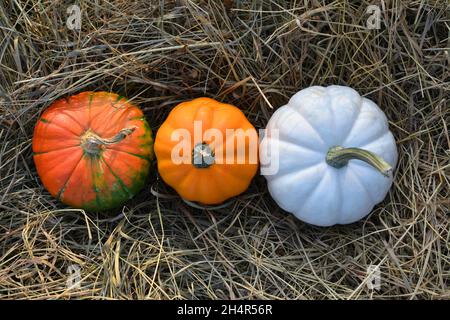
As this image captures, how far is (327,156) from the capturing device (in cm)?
237

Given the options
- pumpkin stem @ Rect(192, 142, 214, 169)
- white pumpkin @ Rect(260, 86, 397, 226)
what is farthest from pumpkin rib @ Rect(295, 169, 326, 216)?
pumpkin stem @ Rect(192, 142, 214, 169)

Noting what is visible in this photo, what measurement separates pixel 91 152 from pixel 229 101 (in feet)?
2.42

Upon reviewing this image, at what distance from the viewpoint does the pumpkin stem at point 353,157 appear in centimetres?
205

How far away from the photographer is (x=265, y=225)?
8.58ft

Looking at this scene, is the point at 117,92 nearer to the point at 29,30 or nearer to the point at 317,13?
the point at 29,30

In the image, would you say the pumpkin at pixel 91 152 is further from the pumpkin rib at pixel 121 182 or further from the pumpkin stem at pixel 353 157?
the pumpkin stem at pixel 353 157

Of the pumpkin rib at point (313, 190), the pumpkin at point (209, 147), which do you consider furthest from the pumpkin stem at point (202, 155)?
the pumpkin rib at point (313, 190)

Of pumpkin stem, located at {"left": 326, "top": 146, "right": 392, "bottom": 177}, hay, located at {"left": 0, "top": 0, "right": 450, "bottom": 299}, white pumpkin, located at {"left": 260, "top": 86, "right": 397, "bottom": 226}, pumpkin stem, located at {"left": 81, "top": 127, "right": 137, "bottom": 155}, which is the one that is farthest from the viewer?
hay, located at {"left": 0, "top": 0, "right": 450, "bottom": 299}

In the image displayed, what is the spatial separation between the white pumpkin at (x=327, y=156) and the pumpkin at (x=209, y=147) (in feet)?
0.37

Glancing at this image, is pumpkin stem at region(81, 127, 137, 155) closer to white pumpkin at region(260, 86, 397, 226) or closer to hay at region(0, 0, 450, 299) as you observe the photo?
hay at region(0, 0, 450, 299)

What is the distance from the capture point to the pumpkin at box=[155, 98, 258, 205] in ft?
7.86

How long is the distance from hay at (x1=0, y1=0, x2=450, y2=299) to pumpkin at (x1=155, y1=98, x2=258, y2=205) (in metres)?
0.17

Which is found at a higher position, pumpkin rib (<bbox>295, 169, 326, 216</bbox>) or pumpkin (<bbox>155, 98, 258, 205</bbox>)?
pumpkin (<bbox>155, 98, 258, 205</bbox>)

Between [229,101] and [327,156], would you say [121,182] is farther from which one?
[327,156]
